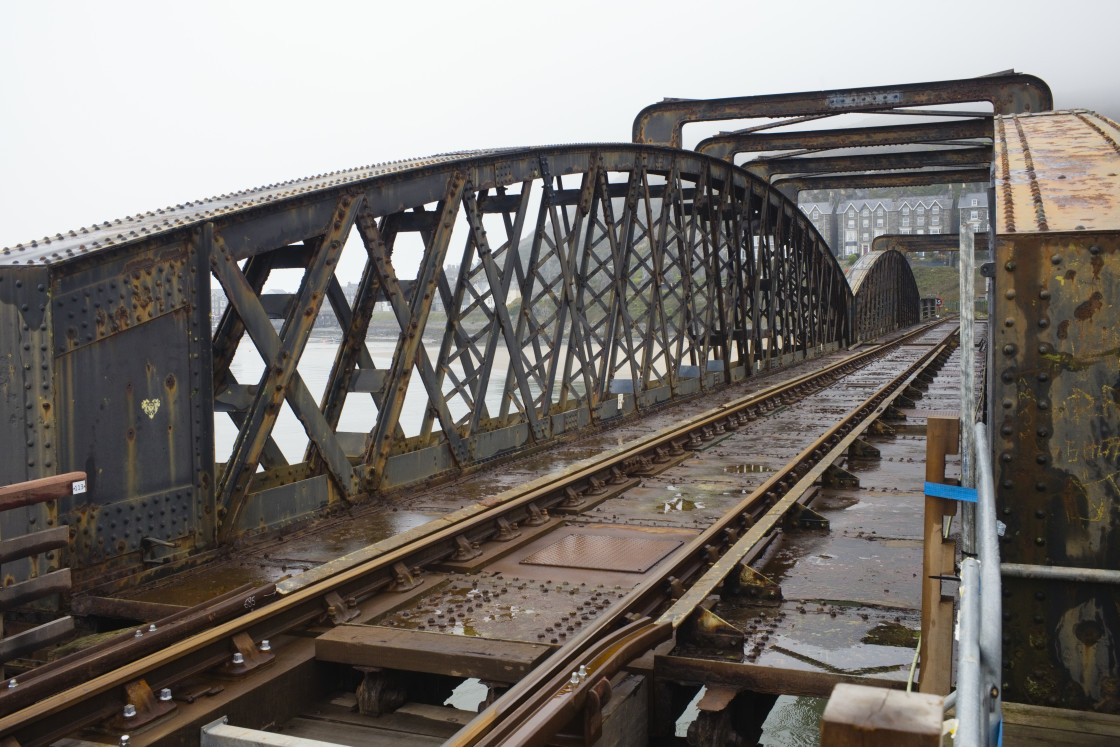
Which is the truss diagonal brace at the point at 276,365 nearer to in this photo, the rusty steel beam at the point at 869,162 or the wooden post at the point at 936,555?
the wooden post at the point at 936,555

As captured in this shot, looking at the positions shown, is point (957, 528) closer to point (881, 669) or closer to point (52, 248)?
point (881, 669)

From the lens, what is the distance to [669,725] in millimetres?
4551

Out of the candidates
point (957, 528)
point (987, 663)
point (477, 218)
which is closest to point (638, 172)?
point (477, 218)

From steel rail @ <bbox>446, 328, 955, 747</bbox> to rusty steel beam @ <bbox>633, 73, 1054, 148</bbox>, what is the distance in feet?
47.2

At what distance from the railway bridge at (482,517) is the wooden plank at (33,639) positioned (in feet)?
0.06

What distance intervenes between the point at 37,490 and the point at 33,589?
Answer: 0.48m

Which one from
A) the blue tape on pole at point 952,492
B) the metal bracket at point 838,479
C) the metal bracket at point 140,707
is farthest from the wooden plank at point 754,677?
the metal bracket at point 838,479

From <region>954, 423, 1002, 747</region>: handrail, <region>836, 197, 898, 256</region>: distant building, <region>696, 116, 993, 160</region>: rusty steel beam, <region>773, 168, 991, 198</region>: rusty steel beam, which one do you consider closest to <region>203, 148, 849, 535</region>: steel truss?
<region>954, 423, 1002, 747</region>: handrail

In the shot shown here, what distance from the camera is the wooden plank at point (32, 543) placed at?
4652 millimetres

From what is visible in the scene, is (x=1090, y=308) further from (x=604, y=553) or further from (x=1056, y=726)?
(x=604, y=553)

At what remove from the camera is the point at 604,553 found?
22.8ft

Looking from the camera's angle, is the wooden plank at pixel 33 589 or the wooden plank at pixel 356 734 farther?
the wooden plank at pixel 33 589

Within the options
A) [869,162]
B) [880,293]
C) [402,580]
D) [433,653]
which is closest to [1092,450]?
[433,653]

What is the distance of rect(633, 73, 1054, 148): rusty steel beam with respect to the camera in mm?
20156
